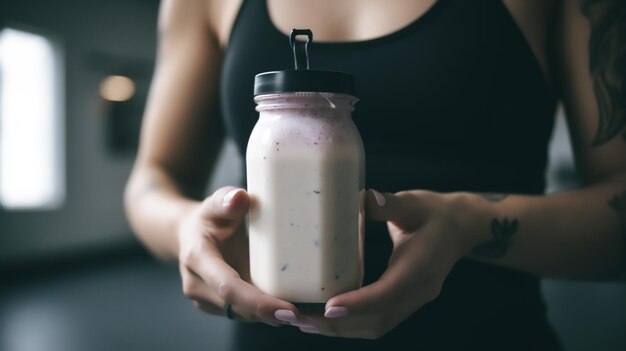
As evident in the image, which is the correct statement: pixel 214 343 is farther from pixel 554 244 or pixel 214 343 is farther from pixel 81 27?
pixel 81 27

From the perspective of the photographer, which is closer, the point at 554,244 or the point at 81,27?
the point at 554,244

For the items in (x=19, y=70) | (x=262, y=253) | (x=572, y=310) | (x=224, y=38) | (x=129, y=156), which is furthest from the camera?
(x=129, y=156)

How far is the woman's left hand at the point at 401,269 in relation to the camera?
0.44m

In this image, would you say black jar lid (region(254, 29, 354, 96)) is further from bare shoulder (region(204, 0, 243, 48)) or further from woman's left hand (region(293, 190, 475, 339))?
bare shoulder (region(204, 0, 243, 48))

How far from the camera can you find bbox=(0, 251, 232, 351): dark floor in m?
2.78

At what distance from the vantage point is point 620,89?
0.63 m

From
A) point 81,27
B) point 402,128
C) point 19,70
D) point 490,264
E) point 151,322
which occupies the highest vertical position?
point 81,27

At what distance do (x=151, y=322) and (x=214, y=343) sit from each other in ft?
2.19

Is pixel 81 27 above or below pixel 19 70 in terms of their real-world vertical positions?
above

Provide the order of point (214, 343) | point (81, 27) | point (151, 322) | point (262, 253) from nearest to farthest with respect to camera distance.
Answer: point (262, 253) → point (214, 343) → point (151, 322) → point (81, 27)

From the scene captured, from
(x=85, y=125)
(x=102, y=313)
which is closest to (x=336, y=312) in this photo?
(x=102, y=313)

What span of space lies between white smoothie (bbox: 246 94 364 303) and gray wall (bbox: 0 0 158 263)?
4666 mm

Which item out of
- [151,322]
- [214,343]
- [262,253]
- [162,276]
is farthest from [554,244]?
[162,276]

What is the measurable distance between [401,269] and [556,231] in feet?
0.81
